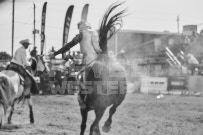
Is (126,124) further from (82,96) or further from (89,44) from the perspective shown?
(89,44)

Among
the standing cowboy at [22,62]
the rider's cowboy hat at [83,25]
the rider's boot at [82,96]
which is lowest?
the rider's boot at [82,96]

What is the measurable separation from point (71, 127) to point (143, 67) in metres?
14.5

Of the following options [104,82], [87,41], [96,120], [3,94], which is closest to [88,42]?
[87,41]

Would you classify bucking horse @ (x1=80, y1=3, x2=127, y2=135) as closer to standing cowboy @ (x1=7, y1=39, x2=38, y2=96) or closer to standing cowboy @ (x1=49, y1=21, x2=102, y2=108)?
standing cowboy @ (x1=49, y1=21, x2=102, y2=108)

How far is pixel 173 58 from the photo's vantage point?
2039cm

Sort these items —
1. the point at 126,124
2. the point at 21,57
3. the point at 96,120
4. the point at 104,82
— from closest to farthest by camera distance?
the point at 96,120 → the point at 104,82 → the point at 126,124 → the point at 21,57

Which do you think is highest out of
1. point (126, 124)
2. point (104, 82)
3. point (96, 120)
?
point (104, 82)

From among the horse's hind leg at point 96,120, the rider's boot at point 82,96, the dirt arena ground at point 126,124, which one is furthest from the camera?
the dirt arena ground at point 126,124

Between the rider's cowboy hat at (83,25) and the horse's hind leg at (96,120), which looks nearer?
the horse's hind leg at (96,120)

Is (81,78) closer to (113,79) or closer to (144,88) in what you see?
(113,79)

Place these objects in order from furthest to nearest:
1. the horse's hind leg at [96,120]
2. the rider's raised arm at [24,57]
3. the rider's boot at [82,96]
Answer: the rider's raised arm at [24,57] → the rider's boot at [82,96] → the horse's hind leg at [96,120]

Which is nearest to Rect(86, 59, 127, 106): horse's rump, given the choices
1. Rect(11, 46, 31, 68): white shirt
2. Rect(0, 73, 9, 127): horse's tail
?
Rect(0, 73, 9, 127): horse's tail

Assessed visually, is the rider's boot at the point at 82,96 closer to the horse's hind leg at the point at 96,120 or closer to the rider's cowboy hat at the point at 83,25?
the horse's hind leg at the point at 96,120

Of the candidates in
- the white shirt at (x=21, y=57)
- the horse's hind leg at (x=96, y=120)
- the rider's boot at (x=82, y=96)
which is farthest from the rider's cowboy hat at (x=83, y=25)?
the white shirt at (x=21, y=57)
